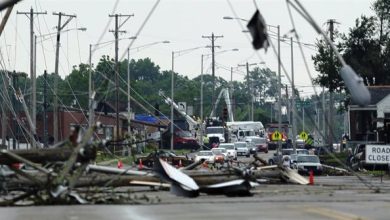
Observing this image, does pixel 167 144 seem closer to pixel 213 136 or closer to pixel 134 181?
pixel 213 136

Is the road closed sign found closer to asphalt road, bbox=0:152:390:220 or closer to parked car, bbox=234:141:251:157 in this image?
asphalt road, bbox=0:152:390:220

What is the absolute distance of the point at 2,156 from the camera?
28438 mm

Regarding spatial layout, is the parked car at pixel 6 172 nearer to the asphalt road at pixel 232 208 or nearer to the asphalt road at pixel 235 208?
the asphalt road at pixel 235 208

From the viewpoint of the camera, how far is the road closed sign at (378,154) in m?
50.2

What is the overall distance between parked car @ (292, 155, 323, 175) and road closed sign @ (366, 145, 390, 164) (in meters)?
6.41

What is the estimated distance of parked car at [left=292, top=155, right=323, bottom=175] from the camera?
5738cm

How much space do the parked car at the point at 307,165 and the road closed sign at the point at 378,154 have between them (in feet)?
21.0

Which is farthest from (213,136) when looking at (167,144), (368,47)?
(368,47)

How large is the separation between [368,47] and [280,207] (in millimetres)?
52986

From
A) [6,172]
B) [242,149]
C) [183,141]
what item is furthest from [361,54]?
[6,172]

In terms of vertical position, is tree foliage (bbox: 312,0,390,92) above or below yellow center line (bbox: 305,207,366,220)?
above

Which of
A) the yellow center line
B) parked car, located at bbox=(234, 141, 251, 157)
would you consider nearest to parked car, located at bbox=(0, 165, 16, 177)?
Result: the yellow center line

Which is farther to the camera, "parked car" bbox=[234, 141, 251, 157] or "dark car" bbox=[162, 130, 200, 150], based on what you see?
"dark car" bbox=[162, 130, 200, 150]

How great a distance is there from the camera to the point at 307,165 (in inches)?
2271
